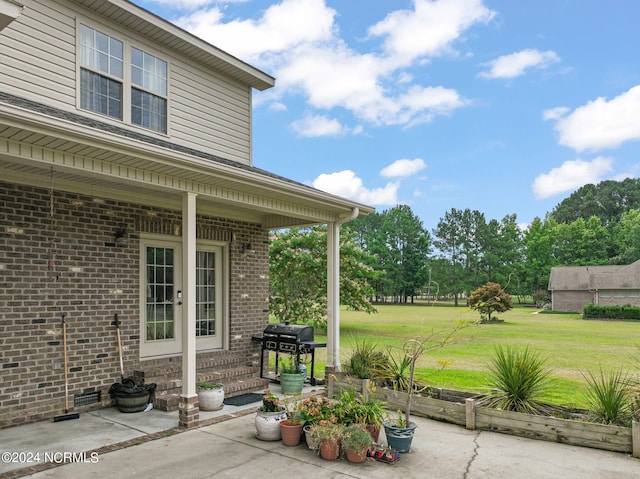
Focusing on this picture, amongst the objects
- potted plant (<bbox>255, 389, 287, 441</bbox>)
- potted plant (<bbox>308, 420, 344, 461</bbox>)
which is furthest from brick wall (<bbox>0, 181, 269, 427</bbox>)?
potted plant (<bbox>308, 420, 344, 461</bbox>)

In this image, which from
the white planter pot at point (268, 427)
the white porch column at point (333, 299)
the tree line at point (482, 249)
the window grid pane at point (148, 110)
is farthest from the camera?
the tree line at point (482, 249)

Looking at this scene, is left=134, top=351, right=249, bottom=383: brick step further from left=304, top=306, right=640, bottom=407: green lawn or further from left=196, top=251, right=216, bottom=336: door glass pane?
left=304, top=306, right=640, bottom=407: green lawn

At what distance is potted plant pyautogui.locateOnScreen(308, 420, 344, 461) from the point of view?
4.47 metres

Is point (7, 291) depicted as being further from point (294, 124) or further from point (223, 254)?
point (294, 124)

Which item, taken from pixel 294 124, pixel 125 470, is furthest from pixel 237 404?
pixel 294 124

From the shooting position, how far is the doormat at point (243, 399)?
6484 mm

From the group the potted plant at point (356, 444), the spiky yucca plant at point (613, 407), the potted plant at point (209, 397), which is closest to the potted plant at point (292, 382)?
the potted plant at point (209, 397)

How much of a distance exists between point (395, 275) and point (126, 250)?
48594mm

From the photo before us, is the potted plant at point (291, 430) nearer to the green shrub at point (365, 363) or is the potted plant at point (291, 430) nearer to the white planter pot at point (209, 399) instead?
the white planter pot at point (209, 399)

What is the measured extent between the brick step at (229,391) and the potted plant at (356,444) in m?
2.79

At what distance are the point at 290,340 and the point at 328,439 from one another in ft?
10.9

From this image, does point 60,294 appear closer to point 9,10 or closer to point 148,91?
point 9,10

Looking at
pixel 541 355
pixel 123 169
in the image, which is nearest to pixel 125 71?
pixel 123 169

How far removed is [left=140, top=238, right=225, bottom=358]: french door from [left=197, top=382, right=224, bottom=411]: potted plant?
58.7 inches
